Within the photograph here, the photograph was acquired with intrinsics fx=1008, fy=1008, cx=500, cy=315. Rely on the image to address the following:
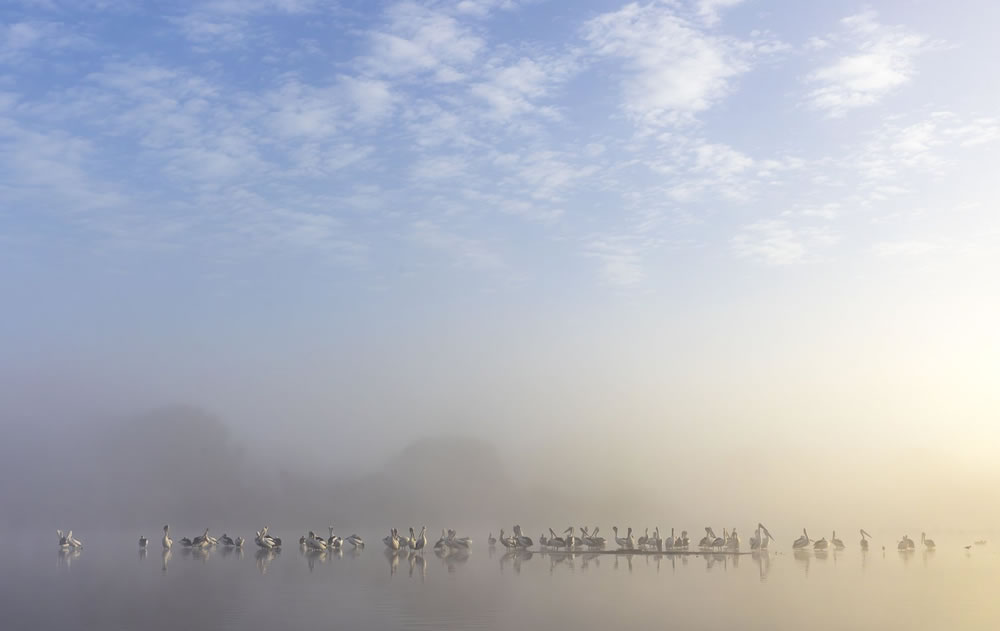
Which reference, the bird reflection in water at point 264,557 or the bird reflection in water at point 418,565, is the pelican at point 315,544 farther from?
the bird reflection in water at point 418,565

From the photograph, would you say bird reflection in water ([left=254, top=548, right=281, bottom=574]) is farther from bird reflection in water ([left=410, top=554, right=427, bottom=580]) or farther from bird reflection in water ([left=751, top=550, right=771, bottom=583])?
bird reflection in water ([left=751, top=550, right=771, bottom=583])

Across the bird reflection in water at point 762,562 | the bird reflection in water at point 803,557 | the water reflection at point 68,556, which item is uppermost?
the water reflection at point 68,556

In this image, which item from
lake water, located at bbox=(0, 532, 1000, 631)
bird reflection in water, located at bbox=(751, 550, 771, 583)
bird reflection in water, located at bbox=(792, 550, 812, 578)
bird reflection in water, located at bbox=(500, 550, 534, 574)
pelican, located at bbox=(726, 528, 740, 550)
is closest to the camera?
lake water, located at bbox=(0, 532, 1000, 631)

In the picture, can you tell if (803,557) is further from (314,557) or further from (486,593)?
(486,593)

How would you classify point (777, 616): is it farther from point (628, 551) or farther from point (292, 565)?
point (628, 551)

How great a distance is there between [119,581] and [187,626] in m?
14.2

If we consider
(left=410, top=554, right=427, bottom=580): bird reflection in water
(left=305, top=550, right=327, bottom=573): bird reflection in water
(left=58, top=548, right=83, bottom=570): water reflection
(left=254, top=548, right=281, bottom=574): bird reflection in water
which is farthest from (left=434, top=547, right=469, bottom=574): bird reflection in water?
(left=58, top=548, right=83, bottom=570): water reflection

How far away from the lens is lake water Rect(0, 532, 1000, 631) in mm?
24609

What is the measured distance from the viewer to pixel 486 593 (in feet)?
104

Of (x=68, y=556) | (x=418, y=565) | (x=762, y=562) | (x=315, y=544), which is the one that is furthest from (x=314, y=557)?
(x=762, y=562)

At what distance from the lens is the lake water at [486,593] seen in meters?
24.6

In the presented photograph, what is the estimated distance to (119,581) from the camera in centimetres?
3516

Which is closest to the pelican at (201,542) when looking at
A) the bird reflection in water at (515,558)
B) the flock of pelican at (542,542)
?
the flock of pelican at (542,542)

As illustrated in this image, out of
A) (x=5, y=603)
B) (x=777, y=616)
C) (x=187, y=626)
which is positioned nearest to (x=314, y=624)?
(x=187, y=626)
